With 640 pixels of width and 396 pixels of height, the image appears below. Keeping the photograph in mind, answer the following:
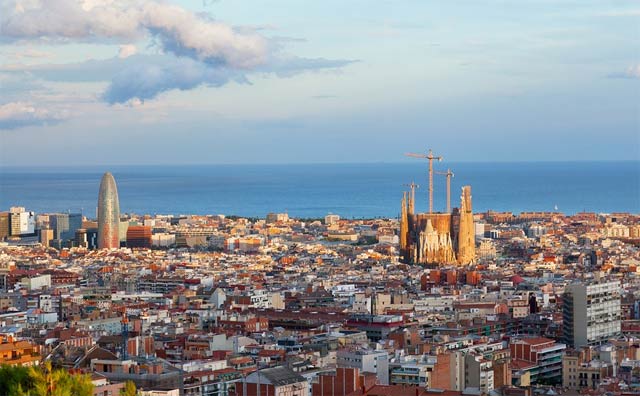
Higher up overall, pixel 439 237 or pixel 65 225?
pixel 65 225

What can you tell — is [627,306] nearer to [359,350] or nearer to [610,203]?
[359,350]

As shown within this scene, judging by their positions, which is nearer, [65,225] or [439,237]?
[439,237]

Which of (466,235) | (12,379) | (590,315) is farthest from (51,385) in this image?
(466,235)

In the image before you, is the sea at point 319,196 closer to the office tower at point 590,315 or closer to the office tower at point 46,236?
the office tower at point 46,236

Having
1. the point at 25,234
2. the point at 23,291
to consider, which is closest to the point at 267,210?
the point at 25,234

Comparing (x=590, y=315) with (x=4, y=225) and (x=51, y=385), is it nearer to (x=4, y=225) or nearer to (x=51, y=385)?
(x=51, y=385)

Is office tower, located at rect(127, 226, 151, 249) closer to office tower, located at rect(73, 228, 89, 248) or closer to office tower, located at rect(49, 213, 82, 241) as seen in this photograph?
office tower, located at rect(73, 228, 89, 248)
